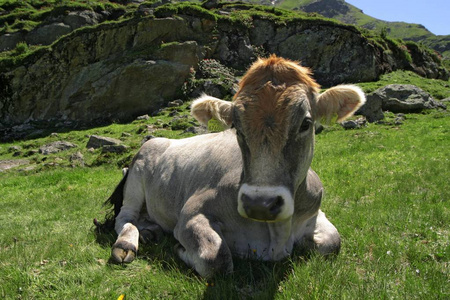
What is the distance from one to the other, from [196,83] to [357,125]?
16.9 meters

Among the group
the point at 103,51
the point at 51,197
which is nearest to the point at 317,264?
the point at 51,197

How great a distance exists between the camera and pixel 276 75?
13.0 ft

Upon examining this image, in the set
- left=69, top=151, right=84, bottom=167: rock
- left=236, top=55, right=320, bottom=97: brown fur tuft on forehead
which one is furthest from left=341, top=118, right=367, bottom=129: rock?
left=236, top=55, right=320, bottom=97: brown fur tuft on forehead

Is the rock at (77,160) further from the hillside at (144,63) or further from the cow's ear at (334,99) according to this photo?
the hillside at (144,63)

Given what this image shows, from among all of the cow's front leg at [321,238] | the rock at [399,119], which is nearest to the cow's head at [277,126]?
the cow's front leg at [321,238]

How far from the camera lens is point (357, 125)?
18.6 meters

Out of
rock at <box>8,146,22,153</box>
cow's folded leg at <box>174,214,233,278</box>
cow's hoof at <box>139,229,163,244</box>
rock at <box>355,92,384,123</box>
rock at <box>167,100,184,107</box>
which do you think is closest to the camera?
cow's folded leg at <box>174,214,233,278</box>

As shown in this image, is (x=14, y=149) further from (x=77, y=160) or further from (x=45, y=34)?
(x=45, y=34)

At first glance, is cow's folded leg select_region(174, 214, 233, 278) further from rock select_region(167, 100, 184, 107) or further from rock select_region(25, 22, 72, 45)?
rock select_region(25, 22, 72, 45)

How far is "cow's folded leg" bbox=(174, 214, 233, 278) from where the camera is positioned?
3.74m

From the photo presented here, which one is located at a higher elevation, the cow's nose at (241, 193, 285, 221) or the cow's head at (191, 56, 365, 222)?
the cow's head at (191, 56, 365, 222)

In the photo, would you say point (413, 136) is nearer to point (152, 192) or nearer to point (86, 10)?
point (152, 192)

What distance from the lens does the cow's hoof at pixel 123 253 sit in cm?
443

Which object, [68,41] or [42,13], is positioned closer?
[68,41]
